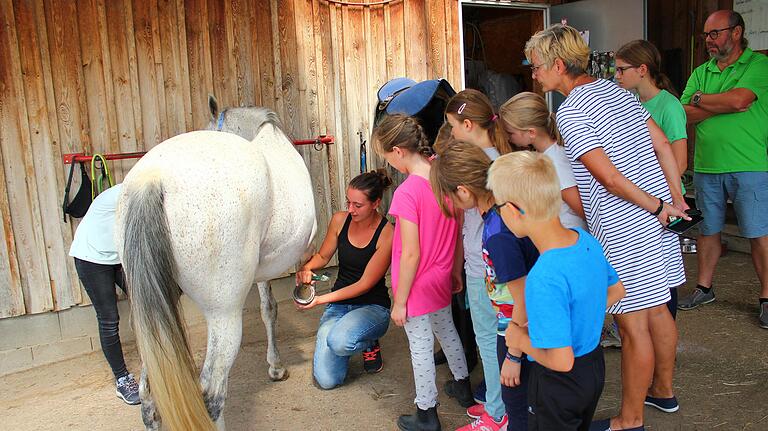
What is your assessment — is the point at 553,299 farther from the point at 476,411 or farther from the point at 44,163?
the point at 44,163

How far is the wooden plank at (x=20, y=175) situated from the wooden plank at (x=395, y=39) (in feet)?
8.64

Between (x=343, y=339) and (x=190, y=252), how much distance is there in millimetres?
1131

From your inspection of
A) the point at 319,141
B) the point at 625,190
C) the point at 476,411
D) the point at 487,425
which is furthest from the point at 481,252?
the point at 319,141

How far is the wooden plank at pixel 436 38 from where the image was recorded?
5180mm

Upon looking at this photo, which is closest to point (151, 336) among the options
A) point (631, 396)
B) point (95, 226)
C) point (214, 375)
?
point (214, 375)

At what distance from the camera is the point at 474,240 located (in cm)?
254

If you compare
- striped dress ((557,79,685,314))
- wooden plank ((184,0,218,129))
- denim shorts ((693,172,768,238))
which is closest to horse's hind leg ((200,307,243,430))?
striped dress ((557,79,685,314))

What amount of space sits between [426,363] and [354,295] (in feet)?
2.17

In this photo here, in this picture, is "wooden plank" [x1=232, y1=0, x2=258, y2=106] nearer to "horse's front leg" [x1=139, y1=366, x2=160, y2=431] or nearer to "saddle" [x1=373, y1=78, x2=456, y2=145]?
"saddle" [x1=373, y1=78, x2=456, y2=145]

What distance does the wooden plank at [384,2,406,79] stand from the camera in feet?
16.6

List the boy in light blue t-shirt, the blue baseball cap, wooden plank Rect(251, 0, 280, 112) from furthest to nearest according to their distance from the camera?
wooden plank Rect(251, 0, 280, 112) < the blue baseball cap < the boy in light blue t-shirt

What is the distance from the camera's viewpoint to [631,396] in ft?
7.96

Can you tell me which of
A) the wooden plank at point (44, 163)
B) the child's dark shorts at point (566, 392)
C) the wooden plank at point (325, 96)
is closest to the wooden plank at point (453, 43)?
the wooden plank at point (325, 96)

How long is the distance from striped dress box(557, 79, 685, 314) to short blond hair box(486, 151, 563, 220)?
67 cm
